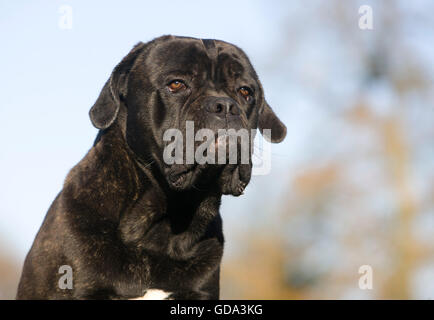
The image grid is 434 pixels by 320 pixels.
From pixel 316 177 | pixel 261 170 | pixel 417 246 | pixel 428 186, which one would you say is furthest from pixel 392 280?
pixel 261 170

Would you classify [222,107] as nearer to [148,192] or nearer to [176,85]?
[176,85]

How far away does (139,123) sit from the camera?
477cm

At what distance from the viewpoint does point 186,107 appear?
467cm

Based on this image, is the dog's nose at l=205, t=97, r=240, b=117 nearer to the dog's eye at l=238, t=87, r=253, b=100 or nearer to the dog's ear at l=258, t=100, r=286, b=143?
the dog's eye at l=238, t=87, r=253, b=100

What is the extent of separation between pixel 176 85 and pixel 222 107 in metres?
0.47

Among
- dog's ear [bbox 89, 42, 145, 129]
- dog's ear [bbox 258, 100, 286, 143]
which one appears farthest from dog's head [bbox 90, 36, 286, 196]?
dog's ear [bbox 258, 100, 286, 143]

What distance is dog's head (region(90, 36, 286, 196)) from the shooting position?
14.8 feet

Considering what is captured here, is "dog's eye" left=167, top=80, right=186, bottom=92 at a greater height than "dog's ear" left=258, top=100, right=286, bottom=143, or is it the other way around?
"dog's ear" left=258, top=100, right=286, bottom=143

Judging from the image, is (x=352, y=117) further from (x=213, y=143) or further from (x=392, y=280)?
(x=213, y=143)

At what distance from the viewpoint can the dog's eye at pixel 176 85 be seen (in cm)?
480
